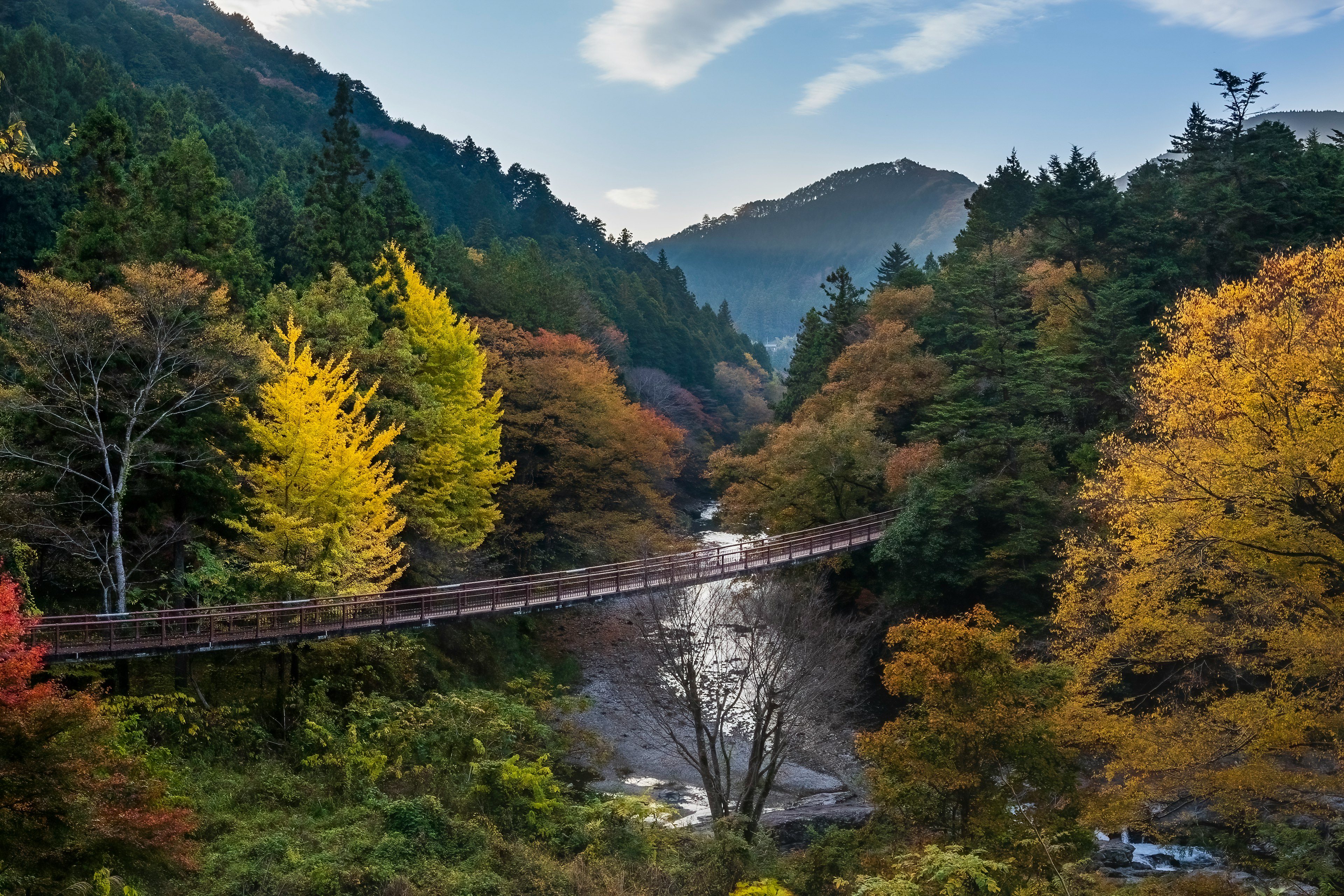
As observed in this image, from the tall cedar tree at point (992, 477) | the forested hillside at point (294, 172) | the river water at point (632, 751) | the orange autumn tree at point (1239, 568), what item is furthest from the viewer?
the forested hillside at point (294, 172)

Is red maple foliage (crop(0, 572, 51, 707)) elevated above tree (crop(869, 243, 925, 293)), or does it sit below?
below

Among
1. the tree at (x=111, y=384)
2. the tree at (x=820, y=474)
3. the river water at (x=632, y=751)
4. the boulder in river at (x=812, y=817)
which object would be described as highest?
the tree at (x=111, y=384)

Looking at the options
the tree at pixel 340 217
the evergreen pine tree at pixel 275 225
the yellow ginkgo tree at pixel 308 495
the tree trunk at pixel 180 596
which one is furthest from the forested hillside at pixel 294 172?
the tree trunk at pixel 180 596

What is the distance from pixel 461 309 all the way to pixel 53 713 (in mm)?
35820

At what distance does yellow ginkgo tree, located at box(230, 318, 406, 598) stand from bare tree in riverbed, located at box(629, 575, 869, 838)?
6736 millimetres

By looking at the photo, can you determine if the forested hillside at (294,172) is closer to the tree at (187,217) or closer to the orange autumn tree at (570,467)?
the tree at (187,217)

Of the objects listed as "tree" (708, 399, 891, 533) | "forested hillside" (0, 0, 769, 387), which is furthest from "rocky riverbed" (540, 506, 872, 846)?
"forested hillside" (0, 0, 769, 387)

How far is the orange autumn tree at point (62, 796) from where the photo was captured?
8.99 m

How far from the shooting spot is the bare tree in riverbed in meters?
17.4

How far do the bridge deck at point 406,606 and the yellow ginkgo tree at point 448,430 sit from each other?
3181mm

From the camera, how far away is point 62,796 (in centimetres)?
913

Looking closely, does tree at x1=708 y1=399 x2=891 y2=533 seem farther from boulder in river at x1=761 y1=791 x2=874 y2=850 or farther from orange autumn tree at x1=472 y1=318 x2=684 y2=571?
boulder in river at x1=761 y1=791 x2=874 y2=850

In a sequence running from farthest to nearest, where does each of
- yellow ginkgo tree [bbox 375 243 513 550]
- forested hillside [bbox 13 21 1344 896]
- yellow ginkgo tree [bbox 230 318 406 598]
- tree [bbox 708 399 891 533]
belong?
tree [bbox 708 399 891 533] < yellow ginkgo tree [bbox 375 243 513 550] < yellow ginkgo tree [bbox 230 318 406 598] < forested hillside [bbox 13 21 1344 896]

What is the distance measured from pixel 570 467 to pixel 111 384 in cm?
1836
